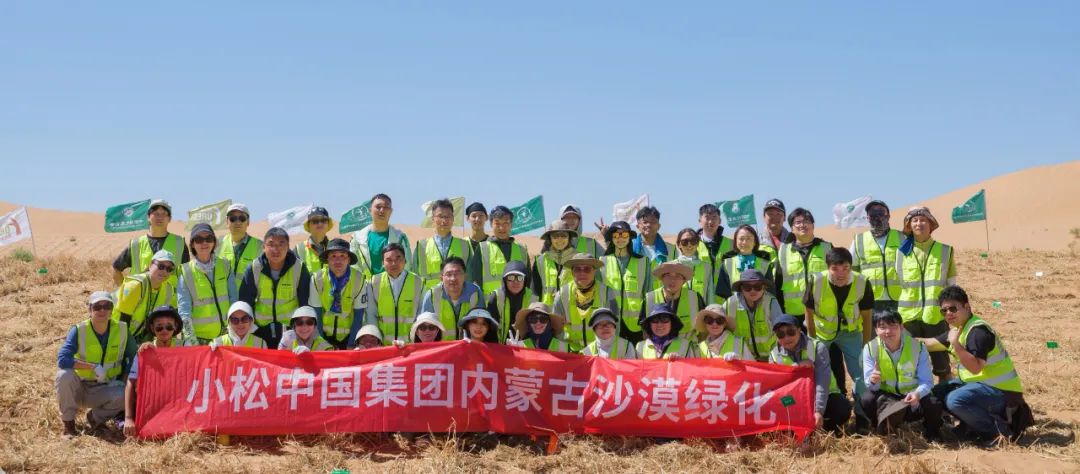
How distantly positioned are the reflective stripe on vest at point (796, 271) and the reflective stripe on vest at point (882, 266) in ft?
1.67

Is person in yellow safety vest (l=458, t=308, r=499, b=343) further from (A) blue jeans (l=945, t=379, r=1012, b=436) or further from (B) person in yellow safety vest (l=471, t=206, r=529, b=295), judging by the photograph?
(A) blue jeans (l=945, t=379, r=1012, b=436)

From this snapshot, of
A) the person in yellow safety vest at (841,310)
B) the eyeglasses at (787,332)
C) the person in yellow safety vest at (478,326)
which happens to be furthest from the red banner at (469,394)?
the person in yellow safety vest at (841,310)

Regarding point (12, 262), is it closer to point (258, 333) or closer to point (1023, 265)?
point (258, 333)

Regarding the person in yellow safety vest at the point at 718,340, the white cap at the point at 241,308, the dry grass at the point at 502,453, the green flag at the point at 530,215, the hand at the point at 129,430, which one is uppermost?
the green flag at the point at 530,215

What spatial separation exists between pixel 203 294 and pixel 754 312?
523 cm

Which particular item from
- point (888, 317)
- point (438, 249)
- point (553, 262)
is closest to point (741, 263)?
point (888, 317)

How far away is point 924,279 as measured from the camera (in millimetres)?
8281

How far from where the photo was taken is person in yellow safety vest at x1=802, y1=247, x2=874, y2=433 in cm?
784

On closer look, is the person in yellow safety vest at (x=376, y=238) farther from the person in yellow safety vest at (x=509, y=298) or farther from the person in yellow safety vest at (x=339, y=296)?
the person in yellow safety vest at (x=509, y=298)

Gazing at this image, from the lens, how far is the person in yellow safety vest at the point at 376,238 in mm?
9141

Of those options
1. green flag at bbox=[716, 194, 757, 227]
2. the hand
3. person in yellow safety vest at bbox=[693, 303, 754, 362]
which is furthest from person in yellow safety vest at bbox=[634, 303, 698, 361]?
green flag at bbox=[716, 194, 757, 227]

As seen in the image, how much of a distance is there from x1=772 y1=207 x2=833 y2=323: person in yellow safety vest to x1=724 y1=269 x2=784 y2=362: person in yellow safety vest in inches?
23.6

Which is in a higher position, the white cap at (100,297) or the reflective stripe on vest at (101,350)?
the white cap at (100,297)

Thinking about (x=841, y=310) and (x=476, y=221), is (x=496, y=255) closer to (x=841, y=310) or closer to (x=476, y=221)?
(x=476, y=221)
